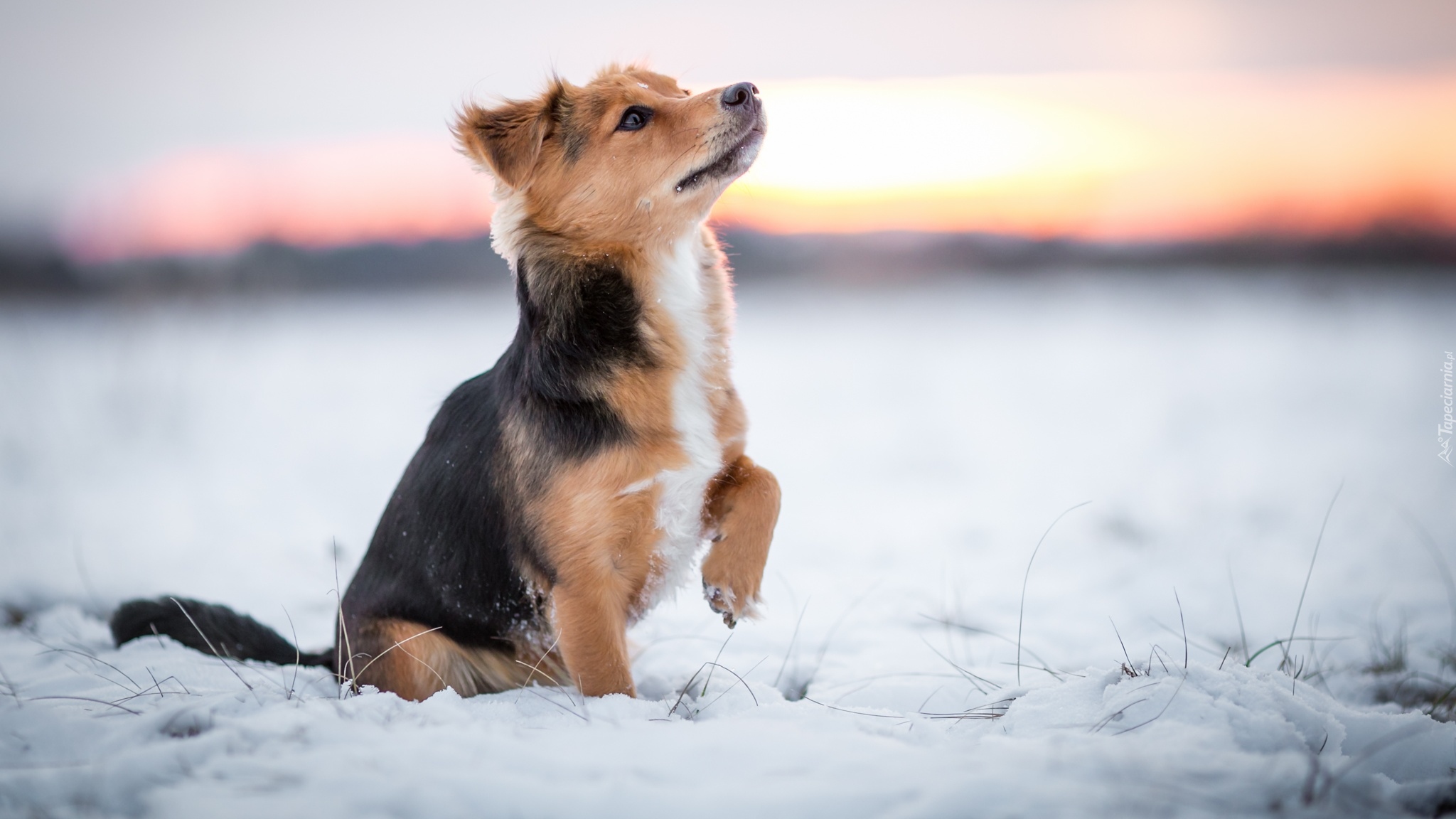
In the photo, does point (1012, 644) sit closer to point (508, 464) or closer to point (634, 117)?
point (508, 464)

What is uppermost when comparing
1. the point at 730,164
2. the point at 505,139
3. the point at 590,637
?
the point at 505,139

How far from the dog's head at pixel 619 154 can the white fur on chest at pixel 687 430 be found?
0.21m

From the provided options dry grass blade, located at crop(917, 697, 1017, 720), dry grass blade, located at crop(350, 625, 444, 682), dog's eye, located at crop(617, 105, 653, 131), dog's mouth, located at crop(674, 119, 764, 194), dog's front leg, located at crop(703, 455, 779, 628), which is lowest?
dry grass blade, located at crop(917, 697, 1017, 720)

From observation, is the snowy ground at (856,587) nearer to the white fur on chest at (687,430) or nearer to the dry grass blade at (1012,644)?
the dry grass blade at (1012,644)

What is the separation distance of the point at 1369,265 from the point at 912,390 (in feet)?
38.3

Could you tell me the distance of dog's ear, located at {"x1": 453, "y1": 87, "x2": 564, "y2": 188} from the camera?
319 centimetres

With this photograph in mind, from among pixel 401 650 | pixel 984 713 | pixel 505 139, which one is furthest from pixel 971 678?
pixel 505 139

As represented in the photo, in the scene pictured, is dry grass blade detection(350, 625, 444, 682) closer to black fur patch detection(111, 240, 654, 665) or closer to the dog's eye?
black fur patch detection(111, 240, 654, 665)

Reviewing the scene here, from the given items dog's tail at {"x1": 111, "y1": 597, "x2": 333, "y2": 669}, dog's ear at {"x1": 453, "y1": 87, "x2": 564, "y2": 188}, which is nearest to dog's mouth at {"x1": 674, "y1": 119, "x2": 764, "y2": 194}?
dog's ear at {"x1": 453, "y1": 87, "x2": 564, "y2": 188}

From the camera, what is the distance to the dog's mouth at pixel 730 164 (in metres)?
3.10

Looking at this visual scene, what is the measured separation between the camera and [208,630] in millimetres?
3297

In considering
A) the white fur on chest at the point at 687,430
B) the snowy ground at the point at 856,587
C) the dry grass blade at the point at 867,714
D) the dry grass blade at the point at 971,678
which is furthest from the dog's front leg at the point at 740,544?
the dry grass blade at the point at 971,678

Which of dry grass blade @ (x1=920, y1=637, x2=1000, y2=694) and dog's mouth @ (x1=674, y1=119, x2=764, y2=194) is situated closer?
dry grass blade @ (x1=920, y1=637, x2=1000, y2=694)

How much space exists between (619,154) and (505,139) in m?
0.44
